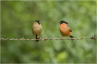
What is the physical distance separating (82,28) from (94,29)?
531mm

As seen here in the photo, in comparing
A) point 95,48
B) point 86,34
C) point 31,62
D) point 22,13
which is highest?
point 22,13

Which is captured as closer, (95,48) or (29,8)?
(95,48)

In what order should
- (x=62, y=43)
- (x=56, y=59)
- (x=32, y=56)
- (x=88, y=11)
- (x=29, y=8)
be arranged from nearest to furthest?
(x=56, y=59)
(x=62, y=43)
(x=88, y=11)
(x=32, y=56)
(x=29, y=8)

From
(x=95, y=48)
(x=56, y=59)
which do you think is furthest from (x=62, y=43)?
(x=95, y=48)

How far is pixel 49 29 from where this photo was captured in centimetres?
544

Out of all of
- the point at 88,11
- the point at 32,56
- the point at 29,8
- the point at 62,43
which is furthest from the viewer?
the point at 29,8

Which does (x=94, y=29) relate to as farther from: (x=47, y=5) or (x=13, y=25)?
(x=13, y=25)

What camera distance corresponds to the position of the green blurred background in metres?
5.18

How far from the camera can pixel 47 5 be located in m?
5.40

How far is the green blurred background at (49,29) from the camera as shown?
5.18 meters

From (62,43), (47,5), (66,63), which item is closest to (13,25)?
(47,5)

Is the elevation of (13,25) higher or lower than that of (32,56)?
higher

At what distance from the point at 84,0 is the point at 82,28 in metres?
1.06

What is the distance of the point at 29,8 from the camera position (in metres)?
6.52
